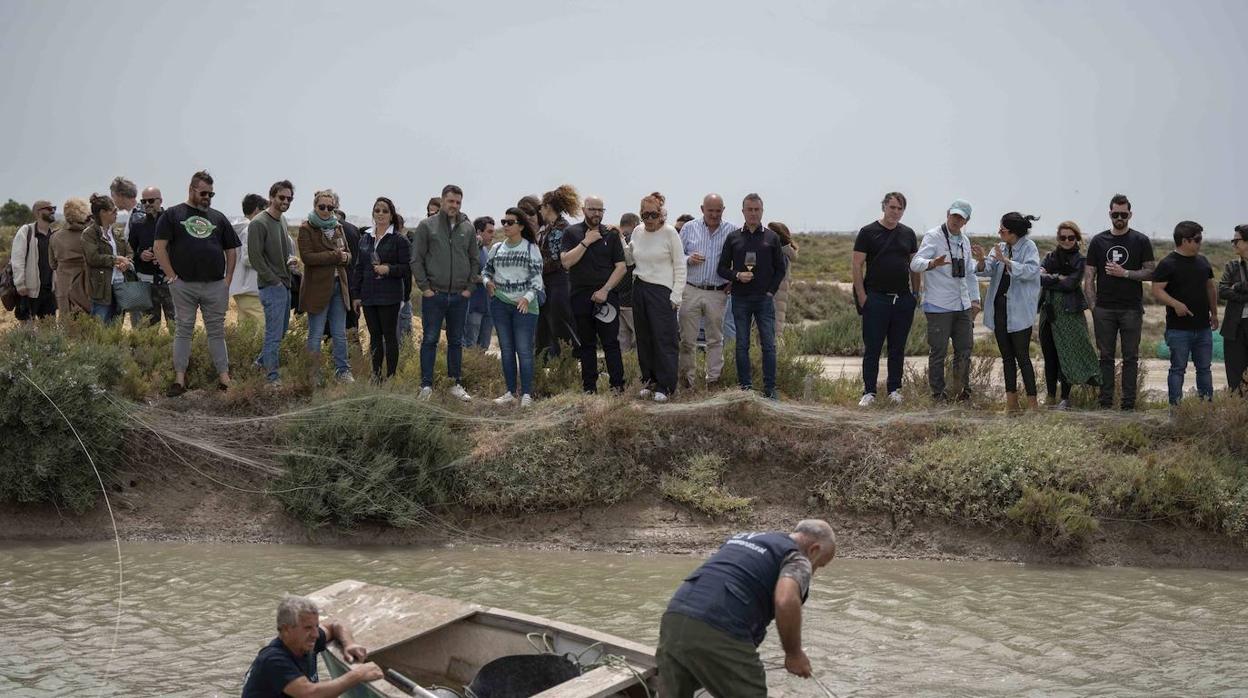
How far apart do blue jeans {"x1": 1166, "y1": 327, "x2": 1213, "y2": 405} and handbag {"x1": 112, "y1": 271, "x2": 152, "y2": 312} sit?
1108 centimetres

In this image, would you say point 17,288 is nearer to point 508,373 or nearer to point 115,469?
point 115,469

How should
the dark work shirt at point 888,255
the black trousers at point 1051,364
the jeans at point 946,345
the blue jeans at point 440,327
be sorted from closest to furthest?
the dark work shirt at point 888,255
the blue jeans at point 440,327
the jeans at point 946,345
the black trousers at point 1051,364

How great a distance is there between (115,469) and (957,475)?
826 centimetres

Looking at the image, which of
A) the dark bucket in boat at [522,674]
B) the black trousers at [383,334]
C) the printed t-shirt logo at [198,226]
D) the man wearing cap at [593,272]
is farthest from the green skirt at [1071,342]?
the printed t-shirt logo at [198,226]

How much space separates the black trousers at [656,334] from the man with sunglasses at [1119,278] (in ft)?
13.8

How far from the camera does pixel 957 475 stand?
11.8m

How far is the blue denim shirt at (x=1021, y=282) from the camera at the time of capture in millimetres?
12594

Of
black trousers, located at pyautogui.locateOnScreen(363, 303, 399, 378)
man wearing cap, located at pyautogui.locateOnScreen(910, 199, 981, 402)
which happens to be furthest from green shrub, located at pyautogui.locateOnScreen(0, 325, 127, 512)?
man wearing cap, located at pyautogui.locateOnScreen(910, 199, 981, 402)

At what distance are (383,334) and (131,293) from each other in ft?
10.2

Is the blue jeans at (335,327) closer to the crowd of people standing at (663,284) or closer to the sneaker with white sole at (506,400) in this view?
the crowd of people standing at (663,284)

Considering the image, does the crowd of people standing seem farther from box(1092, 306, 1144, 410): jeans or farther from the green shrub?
the green shrub

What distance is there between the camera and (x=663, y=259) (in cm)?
1262

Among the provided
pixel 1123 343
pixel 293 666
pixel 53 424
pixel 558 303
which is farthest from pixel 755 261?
pixel 293 666

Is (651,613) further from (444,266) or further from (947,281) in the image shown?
(947,281)
